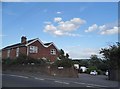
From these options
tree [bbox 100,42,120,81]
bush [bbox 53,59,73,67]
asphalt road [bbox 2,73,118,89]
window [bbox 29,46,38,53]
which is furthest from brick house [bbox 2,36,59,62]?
asphalt road [bbox 2,73,118,89]

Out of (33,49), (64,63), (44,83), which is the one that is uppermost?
(33,49)

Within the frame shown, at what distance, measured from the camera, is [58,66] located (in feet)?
135

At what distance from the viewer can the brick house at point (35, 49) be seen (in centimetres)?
5809

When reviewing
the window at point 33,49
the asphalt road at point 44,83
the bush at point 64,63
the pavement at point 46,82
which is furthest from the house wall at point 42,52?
the asphalt road at point 44,83

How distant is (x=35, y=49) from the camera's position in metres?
58.9

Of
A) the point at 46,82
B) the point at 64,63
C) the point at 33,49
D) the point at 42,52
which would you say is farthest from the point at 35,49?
the point at 46,82

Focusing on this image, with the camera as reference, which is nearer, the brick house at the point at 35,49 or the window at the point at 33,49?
the brick house at the point at 35,49

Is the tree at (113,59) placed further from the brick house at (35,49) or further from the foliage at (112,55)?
the brick house at (35,49)

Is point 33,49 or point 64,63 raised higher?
point 33,49

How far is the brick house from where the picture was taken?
58.1m

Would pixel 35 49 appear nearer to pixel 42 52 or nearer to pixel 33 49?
pixel 33 49

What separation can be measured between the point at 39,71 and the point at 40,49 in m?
18.8

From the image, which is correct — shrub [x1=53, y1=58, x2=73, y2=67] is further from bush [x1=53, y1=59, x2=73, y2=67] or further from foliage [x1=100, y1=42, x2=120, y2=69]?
foliage [x1=100, y1=42, x2=120, y2=69]

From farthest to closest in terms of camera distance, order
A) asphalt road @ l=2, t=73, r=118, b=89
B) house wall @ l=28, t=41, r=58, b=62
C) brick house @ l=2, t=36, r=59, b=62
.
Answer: house wall @ l=28, t=41, r=58, b=62, brick house @ l=2, t=36, r=59, b=62, asphalt road @ l=2, t=73, r=118, b=89
